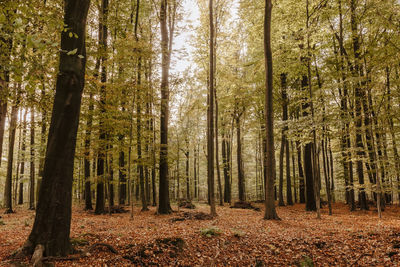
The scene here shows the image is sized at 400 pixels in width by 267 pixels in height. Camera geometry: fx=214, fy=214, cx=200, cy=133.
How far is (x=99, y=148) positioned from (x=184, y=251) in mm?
7627

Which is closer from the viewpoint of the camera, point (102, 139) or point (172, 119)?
point (102, 139)

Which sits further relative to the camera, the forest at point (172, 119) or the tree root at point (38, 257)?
the forest at point (172, 119)

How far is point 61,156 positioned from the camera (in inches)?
171

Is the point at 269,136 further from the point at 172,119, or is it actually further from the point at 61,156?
the point at 172,119

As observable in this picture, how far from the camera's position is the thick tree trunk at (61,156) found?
4223mm

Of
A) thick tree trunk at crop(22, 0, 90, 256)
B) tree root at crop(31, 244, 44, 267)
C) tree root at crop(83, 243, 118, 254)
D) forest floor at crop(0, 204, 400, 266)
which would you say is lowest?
forest floor at crop(0, 204, 400, 266)

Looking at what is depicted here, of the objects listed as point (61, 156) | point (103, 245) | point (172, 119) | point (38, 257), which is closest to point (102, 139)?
point (103, 245)

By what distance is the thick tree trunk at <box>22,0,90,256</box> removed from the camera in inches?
166

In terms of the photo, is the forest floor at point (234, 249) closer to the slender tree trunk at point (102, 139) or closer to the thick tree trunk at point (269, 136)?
the thick tree trunk at point (269, 136)

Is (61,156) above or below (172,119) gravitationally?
below

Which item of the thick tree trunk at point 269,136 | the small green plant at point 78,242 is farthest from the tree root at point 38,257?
the thick tree trunk at point 269,136

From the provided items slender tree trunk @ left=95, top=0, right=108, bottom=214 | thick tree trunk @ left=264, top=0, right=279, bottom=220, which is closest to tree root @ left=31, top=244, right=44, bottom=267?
slender tree trunk @ left=95, top=0, right=108, bottom=214

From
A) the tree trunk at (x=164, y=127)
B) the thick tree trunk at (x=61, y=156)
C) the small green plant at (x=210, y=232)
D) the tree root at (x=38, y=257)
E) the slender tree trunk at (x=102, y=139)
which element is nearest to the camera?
the tree root at (x=38, y=257)

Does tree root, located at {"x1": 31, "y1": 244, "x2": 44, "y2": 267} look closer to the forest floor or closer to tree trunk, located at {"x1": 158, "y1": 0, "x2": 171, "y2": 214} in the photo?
the forest floor
